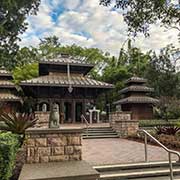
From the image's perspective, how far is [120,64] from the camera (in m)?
40.5

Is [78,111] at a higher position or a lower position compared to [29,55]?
lower

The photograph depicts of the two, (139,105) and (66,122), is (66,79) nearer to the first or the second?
(66,122)

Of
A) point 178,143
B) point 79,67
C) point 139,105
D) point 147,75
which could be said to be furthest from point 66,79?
point 147,75

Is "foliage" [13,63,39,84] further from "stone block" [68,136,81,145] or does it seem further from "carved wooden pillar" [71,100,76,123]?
"stone block" [68,136,81,145]

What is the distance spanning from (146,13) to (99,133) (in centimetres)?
872

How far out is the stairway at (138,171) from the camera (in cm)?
659

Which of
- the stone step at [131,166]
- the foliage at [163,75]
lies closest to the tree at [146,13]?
the stone step at [131,166]

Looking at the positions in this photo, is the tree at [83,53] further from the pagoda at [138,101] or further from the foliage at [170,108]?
the foliage at [170,108]

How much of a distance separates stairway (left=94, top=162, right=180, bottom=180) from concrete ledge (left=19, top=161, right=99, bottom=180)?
80 centimetres

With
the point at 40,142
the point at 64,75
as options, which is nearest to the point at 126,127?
the point at 40,142

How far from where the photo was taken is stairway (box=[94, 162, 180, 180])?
6594 mm

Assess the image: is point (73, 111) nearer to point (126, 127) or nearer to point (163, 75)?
point (126, 127)

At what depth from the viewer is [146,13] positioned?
10.1 metres

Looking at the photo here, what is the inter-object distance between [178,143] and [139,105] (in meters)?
17.0
